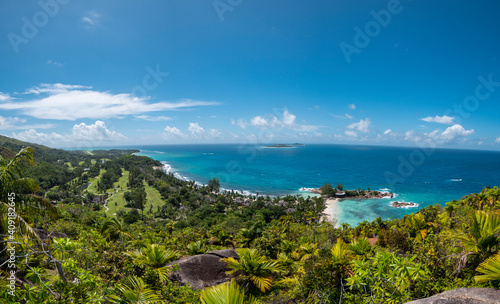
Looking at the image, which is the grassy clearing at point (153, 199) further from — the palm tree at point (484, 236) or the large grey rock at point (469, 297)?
the large grey rock at point (469, 297)

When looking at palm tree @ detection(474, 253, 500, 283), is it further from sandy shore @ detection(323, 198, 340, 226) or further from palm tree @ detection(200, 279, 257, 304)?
sandy shore @ detection(323, 198, 340, 226)

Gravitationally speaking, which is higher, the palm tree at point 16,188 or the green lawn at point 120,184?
the palm tree at point 16,188

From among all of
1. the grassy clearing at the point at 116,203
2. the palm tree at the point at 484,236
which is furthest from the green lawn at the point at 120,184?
the palm tree at the point at 484,236

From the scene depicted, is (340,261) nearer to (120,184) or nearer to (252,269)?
(252,269)

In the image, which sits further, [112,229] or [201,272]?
[112,229]

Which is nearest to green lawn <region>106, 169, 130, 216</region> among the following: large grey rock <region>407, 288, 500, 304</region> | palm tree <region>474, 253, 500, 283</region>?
large grey rock <region>407, 288, 500, 304</region>

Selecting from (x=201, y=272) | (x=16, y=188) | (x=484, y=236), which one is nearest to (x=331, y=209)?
(x=201, y=272)
